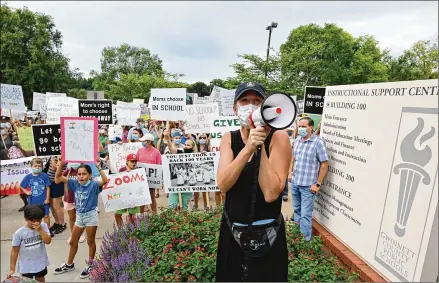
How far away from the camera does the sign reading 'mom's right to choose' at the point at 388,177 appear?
2.43 meters

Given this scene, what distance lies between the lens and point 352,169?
364 centimetres

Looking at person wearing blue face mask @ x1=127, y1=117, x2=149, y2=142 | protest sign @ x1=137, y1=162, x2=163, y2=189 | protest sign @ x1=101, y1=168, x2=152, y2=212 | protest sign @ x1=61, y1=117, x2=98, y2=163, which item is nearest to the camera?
protest sign @ x1=61, y1=117, x2=98, y2=163

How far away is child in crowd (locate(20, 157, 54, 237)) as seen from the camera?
543cm

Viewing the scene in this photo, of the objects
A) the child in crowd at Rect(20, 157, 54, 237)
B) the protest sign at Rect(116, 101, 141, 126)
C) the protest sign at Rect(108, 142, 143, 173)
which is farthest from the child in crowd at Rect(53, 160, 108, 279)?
the protest sign at Rect(116, 101, 141, 126)

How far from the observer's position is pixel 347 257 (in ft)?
11.4

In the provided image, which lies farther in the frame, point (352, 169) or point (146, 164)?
point (146, 164)

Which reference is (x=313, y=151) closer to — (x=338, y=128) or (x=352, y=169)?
(x=338, y=128)

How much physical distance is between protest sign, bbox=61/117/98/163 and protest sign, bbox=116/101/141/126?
332 inches

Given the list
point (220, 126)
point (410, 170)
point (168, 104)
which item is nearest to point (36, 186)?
point (168, 104)

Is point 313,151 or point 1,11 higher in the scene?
point 1,11

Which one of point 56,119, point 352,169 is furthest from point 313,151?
point 56,119

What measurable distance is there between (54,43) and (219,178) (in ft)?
105

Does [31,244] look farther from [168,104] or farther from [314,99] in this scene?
[314,99]

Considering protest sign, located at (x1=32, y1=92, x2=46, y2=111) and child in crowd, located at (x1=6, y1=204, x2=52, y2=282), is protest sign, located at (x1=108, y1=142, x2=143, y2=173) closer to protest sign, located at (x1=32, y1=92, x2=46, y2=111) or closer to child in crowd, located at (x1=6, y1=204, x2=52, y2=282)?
child in crowd, located at (x1=6, y1=204, x2=52, y2=282)
